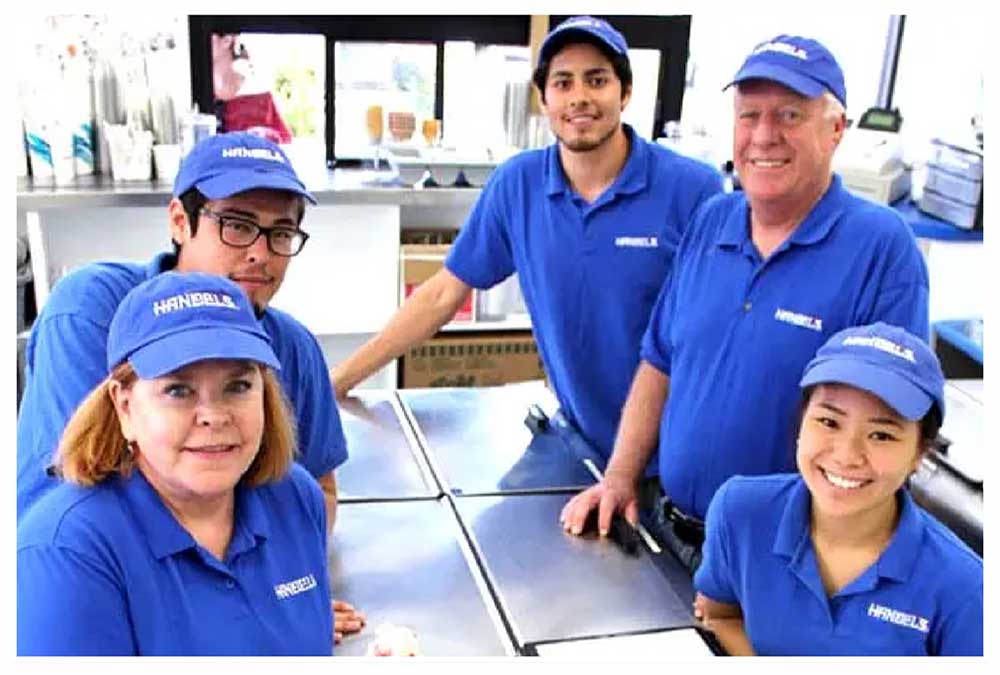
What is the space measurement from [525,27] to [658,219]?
187 centimetres

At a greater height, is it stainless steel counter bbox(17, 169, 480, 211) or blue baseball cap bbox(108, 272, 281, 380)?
blue baseball cap bbox(108, 272, 281, 380)

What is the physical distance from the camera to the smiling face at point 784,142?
158 centimetres

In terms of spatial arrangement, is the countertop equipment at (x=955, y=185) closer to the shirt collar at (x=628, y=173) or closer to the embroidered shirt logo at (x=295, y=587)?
the shirt collar at (x=628, y=173)

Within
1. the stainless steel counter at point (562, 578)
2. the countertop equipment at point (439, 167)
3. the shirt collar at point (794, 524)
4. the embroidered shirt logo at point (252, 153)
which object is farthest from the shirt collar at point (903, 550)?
the countertop equipment at point (439, 167)

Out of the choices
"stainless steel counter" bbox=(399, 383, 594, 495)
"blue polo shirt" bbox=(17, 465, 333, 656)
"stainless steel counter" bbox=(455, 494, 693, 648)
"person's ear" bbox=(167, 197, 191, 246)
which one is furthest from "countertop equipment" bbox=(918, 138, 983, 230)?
"blue polo shirt" bbox=(17, 465, 333, 656)

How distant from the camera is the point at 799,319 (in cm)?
156

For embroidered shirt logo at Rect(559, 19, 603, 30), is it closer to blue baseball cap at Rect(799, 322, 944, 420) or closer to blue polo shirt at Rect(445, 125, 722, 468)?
blue polo shirt at Rect(445, 125, 722, 468)

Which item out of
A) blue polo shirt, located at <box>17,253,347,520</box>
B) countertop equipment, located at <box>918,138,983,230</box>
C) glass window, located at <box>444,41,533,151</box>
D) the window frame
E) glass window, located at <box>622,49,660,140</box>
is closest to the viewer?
blue polo shirt, located at <box>17,253,347,520</box>

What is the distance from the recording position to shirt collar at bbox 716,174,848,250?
1.58 meters

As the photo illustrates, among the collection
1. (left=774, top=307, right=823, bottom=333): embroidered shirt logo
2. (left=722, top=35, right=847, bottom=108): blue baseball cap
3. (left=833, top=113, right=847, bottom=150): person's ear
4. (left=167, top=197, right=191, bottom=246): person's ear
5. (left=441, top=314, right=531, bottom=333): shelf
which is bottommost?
(left=441, top=314, right=531, bottom=333): shelf

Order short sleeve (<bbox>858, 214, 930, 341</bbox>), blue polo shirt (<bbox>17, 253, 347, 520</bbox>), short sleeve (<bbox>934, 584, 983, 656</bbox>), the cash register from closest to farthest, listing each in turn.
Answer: short sleeve (<bbox>934, 584, 983, 656</bbox>)
blue polo shirt (<bbox>17, 253, 347, 520</bbox>)
short sleeve (<bbox>858, 214, 930, 341</bbox>)
the cash register

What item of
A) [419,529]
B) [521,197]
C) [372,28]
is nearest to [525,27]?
[372,28]

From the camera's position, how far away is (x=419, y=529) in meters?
1.69

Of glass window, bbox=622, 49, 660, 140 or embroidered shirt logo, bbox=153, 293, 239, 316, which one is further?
glass window, bbox=622, 49, 660, 140
